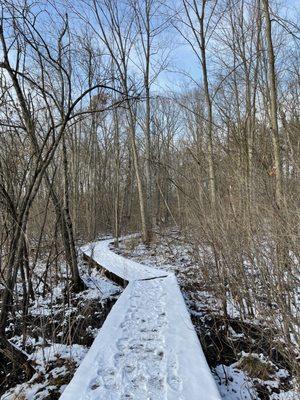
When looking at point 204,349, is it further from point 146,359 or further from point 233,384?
point 146,359

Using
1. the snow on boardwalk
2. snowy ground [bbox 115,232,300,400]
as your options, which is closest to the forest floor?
snowy ground [bbox 115,232,300,400]

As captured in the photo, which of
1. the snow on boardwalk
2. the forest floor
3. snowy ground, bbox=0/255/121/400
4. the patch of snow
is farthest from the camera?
snowy ground, bbox=0/255/121/400

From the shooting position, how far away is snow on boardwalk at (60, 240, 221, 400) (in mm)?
2768

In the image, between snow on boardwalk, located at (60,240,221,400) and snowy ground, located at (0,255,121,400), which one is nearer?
snow on boardwalk, located at (60,240,221,400)

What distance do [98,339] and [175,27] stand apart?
9047 mm

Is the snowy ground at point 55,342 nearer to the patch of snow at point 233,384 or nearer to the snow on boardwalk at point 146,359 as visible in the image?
the snow on boardwalk at point 146,359

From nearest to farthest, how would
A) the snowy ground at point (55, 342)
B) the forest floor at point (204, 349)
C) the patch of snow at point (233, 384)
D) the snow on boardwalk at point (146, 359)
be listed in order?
1. the snow on boardwalk at point (146, 359)
2. the patch of snow at point (233, 384)
3. the forest floor at point (204, 349)
4. the snowy ground at point (55, 342)

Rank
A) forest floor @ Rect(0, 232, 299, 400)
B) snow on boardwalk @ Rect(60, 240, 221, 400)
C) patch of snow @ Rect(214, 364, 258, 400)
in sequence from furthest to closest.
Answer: forest floor @ Rect(0, 232, 299, 400), patch of snow @ Rect(214, 364, 258, 400), snow on boardwalk @ Rect(60, 240, 221, 400)

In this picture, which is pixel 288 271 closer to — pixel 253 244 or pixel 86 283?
pixel 253 244

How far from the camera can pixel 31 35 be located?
3.42 m

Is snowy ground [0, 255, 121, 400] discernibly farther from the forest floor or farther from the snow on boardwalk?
the snow on boardwalk

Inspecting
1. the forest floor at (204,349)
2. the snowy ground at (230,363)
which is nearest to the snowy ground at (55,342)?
the forest floor at (204,349)

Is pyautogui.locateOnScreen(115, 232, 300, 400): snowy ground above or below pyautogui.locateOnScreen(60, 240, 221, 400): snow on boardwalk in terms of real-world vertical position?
below

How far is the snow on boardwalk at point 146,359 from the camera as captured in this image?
2.77 m
